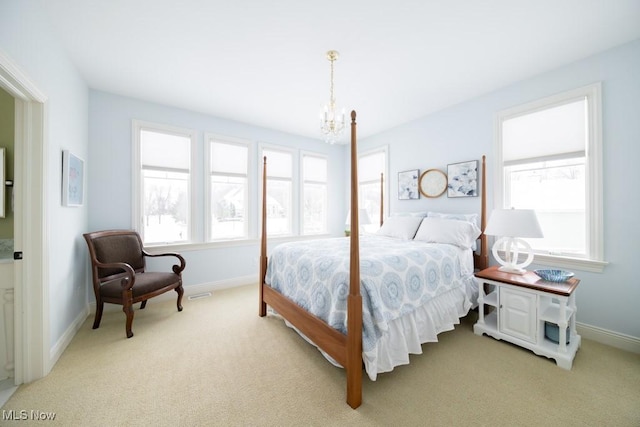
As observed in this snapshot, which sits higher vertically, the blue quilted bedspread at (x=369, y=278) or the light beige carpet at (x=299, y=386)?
the blue quilted bedspread at (x=369, y=278)

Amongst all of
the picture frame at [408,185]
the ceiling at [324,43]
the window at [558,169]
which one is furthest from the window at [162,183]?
the window at [558,169]

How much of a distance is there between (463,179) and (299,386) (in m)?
3.15

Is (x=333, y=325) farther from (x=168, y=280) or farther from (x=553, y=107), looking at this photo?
(x=553, y=107)

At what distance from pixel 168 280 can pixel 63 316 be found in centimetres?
85

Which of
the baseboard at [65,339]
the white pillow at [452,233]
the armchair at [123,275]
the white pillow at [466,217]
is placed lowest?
the baseboard at [65,339]

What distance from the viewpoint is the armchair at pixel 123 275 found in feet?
Result: 7.86

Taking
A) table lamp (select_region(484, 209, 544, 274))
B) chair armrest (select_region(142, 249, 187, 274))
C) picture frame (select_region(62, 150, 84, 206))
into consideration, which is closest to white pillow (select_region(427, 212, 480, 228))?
table lamp (select_region(484, 209, 544, 274))

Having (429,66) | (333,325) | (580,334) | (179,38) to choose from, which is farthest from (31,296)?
(580,334)

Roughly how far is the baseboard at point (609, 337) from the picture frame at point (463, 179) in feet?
5.56

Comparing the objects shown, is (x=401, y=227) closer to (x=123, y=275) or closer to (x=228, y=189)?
(x=228, y=189)

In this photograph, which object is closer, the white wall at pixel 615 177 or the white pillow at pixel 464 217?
the white wall at pixel 615 177

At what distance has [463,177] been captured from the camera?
3.30 m

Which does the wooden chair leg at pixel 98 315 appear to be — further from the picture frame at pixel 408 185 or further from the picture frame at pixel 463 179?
the picture frame at pixel 463 179

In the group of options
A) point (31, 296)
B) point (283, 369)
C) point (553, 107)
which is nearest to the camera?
point (31, 296)
